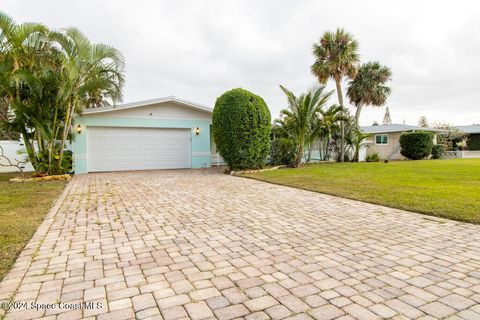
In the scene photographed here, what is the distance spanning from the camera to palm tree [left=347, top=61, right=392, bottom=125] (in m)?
22.8

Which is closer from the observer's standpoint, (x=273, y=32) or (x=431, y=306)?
(x=431, y=306)

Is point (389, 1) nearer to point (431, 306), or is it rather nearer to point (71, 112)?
point (431, 306)

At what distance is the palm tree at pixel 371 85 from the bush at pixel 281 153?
10330 millimetres

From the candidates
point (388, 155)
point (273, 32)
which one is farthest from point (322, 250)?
point (388, 155)

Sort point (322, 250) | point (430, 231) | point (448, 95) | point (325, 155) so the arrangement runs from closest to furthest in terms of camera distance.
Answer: point (322, 250), point (430, 231), point (325, 155), point (448, 95)

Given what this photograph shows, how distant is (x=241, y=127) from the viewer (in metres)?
12.0

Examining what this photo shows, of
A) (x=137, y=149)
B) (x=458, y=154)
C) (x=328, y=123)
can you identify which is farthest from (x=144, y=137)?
(x=458, y=154)

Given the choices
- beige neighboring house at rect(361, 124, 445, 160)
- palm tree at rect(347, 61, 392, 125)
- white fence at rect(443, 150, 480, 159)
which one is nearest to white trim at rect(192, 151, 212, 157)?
palm tree at rect(347, 61, 392, 125)

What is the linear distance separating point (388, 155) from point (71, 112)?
25064 mm

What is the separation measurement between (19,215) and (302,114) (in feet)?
37.7

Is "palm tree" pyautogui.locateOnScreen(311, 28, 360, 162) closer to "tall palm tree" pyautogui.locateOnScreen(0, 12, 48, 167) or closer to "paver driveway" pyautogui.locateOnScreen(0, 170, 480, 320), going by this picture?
"tall palm tree" pyautogui.locateOnScreen(0, 12, 48, 167)

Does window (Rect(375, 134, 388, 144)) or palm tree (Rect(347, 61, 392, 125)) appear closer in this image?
palm tree (Rect(347, 61, 392, 125))

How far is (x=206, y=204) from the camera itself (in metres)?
6.19

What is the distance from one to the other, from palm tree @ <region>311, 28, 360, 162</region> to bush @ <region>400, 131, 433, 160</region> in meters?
6.76
